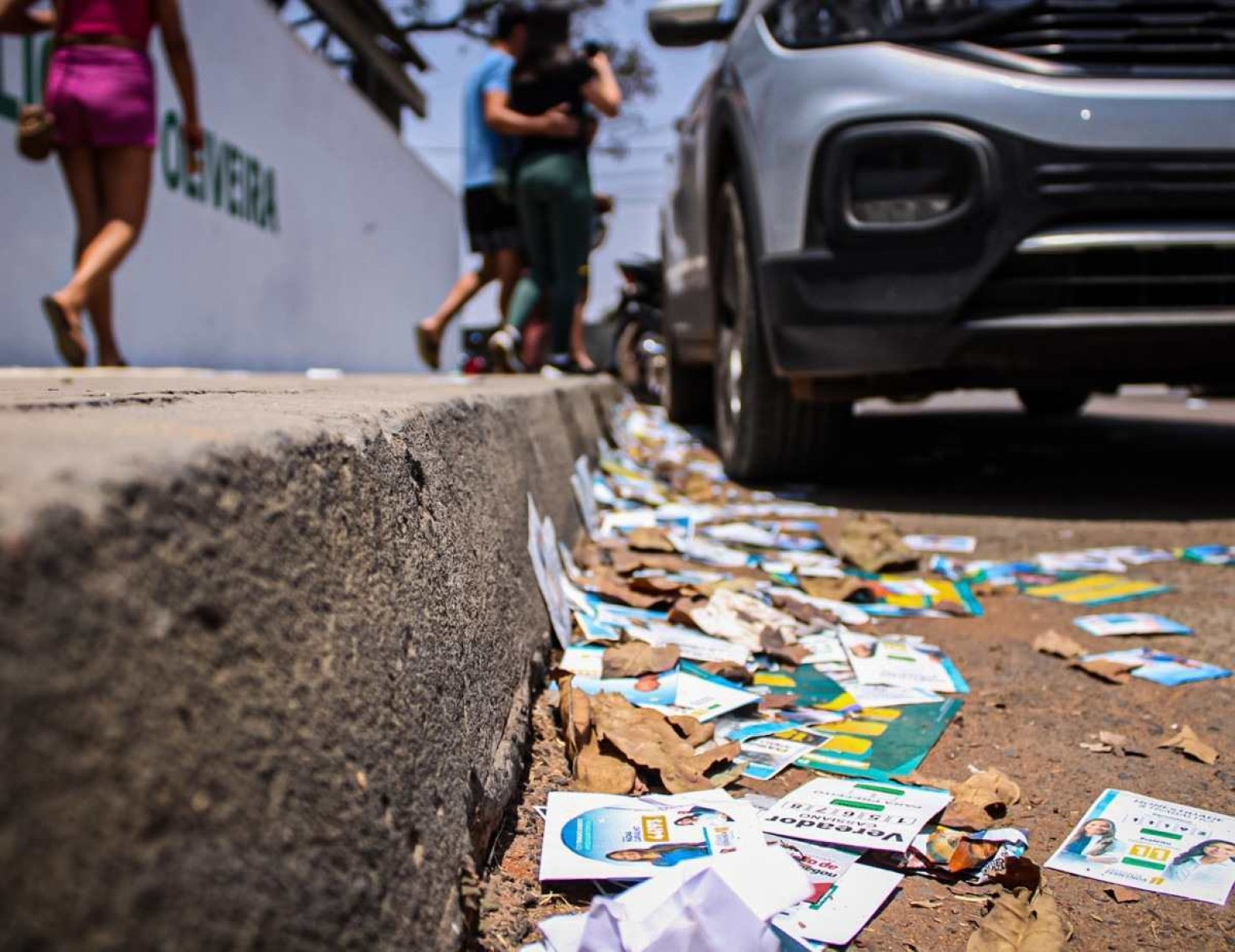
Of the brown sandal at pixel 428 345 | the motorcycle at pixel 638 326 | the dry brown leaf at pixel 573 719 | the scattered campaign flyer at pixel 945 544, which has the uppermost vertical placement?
the dry brown leaf at pixel 573 719

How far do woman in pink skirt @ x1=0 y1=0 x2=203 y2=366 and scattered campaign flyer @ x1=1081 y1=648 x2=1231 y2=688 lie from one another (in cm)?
290

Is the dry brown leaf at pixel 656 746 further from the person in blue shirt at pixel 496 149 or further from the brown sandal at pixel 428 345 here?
the brown sandal at pixel 428 345

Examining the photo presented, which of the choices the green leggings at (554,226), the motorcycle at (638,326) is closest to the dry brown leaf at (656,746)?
the green leggings at (554,226)

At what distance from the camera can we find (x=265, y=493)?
0.63 meters

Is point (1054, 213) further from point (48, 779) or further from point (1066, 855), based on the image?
point (48, 779)

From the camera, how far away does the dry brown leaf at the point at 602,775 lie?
1181 mm

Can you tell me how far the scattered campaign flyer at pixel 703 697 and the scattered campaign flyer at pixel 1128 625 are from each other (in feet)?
2.61

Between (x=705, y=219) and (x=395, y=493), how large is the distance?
2899 mm

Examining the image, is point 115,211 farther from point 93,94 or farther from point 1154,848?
point 1154,848

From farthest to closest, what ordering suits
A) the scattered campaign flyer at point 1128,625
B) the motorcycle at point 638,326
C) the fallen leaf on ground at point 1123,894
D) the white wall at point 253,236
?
the motorcycle at point 638,326, the white wall at point 253,236, the scattered campaign flyer at point 1128,625, the fallen leaf on ground at point 1123,894

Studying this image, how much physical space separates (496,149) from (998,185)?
2.43m

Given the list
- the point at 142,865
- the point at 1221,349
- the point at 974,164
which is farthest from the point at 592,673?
the point at 1221,349

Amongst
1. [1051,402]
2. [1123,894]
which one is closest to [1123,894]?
[1123,894]

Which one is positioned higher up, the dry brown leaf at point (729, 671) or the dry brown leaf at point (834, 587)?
the dry brown leaf at point (729, 671)
